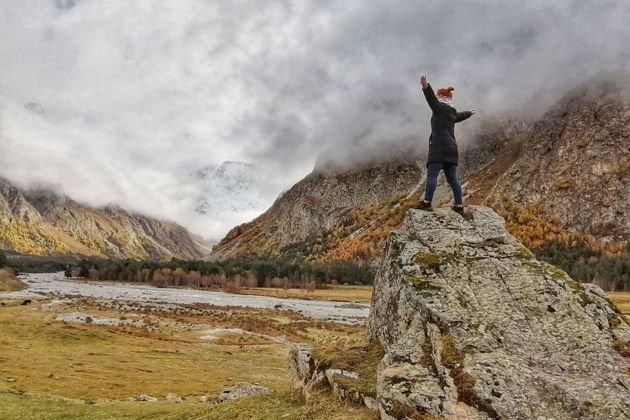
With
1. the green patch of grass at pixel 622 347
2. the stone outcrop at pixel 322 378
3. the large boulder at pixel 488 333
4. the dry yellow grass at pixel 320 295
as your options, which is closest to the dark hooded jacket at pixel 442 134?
the large boulder at pixel 488 333

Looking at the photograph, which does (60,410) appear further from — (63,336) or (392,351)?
(63,336)

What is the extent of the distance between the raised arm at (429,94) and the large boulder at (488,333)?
4.40 meters

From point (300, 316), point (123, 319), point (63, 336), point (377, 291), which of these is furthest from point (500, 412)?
point (300, 316)

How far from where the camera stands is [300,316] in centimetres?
10562

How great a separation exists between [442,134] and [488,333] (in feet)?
27.1

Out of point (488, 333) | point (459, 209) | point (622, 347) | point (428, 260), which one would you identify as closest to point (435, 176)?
point (459, 209)

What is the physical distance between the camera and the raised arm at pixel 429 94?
54.9 ft

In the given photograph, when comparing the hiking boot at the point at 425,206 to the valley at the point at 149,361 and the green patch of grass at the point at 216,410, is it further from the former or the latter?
the green patch of grass at the point at 216,410

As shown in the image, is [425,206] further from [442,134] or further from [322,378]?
[322,378]

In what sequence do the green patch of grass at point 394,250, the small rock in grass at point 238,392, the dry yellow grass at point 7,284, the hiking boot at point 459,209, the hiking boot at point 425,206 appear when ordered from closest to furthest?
the green patch of grass at point 394,250 < the hiking boot at point 459,209 < the hiking boot at point 425,206 < the small rock in grass at point 238,392 < the dry yellow grass at point 7,284

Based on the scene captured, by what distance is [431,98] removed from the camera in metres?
17.4

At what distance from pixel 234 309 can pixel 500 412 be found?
112 m

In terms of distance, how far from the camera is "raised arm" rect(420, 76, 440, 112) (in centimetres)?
1674

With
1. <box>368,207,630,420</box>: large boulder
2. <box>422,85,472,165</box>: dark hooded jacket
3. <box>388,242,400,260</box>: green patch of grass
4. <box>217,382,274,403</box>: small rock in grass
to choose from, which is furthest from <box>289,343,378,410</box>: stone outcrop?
<box>217,382,274,403</box>: small rock in grass
